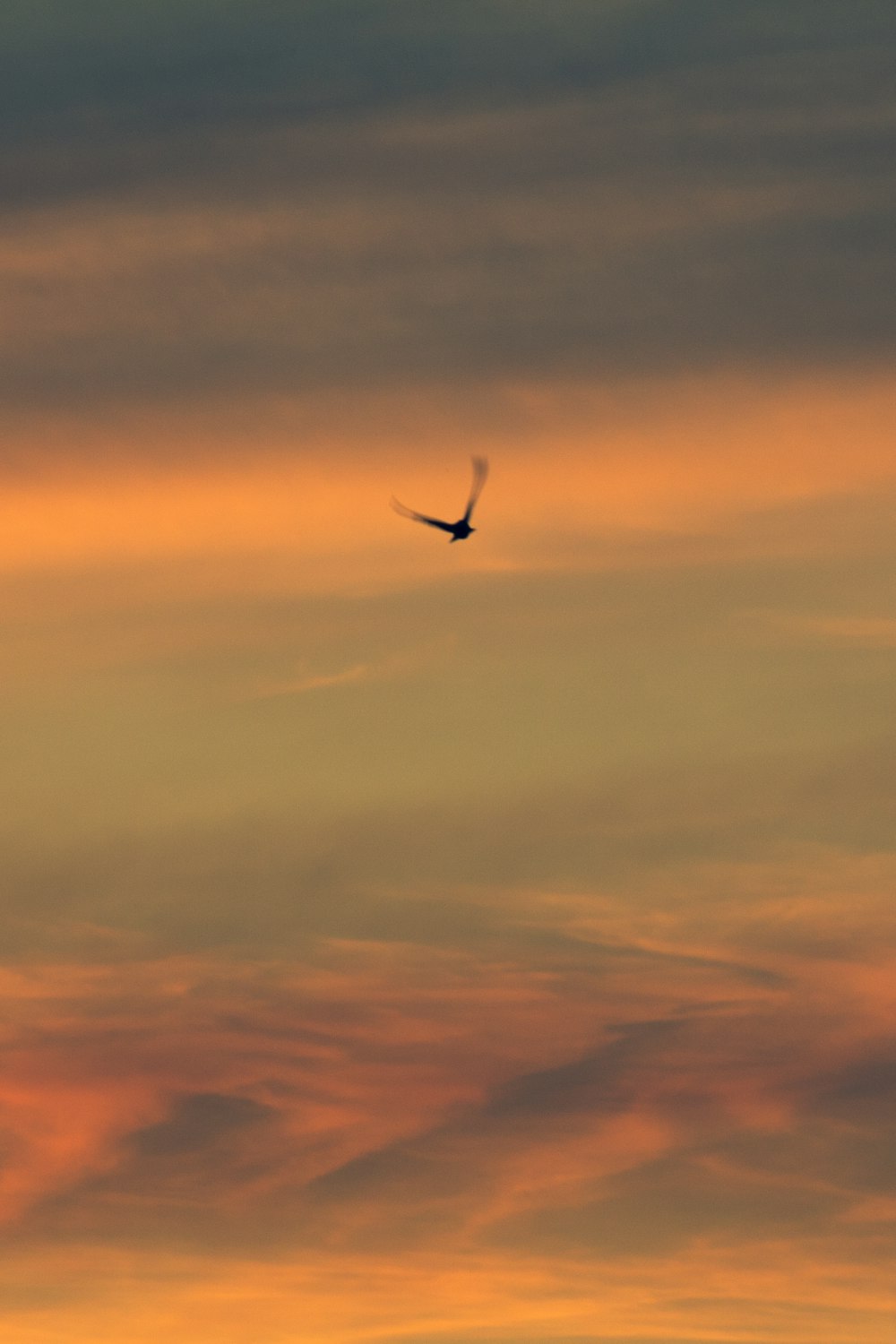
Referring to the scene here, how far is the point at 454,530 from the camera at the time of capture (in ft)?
650
